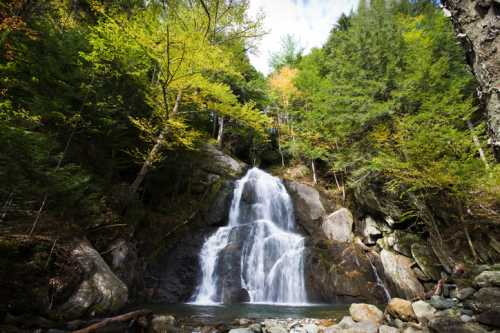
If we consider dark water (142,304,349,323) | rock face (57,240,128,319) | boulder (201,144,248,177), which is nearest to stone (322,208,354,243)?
dark water (142,304,349,323)

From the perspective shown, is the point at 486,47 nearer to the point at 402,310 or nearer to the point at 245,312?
the point at 402,310

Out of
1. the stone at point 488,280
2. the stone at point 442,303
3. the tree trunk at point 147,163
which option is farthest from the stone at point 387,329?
the tree trunk at point 147,163

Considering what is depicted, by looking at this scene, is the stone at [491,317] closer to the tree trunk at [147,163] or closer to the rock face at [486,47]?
the rock face at [486,47]

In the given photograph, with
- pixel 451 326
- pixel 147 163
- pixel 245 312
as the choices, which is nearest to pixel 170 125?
pixel 147 163

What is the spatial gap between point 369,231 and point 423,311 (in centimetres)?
604

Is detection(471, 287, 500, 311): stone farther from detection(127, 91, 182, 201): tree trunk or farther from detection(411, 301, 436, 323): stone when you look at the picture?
detection(127, 91, 182, 201): tree trunk

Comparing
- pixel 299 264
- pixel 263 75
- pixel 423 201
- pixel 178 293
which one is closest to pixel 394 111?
pixel 423 201

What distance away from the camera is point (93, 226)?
6.98m

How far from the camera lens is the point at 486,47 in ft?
4.27

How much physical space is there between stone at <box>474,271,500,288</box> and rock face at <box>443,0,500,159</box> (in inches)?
256

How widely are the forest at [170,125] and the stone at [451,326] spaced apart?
3.30 metres

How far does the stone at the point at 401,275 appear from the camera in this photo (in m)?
8.84

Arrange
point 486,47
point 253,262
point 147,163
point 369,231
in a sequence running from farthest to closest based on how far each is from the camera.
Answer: point 369,231, point 253,262, point 147,163, point 486,47

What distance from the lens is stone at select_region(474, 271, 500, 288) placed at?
18.1ft
